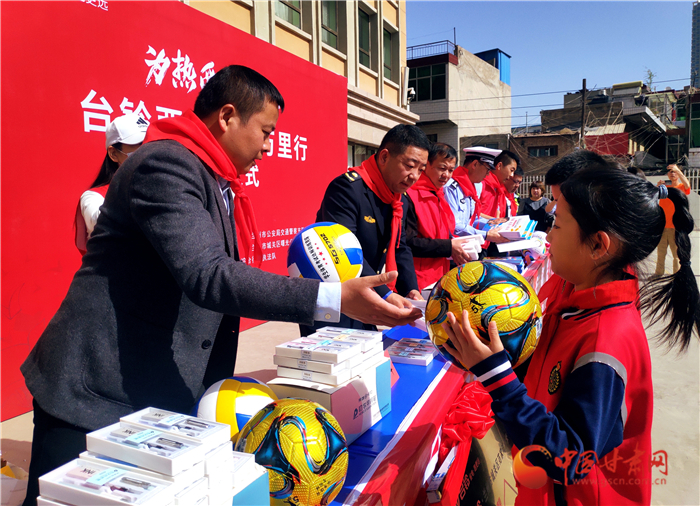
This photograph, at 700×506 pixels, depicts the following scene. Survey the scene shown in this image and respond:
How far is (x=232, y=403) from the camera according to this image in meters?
1.40

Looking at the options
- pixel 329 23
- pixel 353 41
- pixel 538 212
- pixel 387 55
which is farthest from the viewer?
pixel 387 55

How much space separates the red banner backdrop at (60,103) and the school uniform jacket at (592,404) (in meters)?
3.80

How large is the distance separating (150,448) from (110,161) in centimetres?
227

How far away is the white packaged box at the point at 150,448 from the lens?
86cm

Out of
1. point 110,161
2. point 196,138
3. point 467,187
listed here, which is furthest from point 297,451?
point 467,187

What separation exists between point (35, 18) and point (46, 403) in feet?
11.8

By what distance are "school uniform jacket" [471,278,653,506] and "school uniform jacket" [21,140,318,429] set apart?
0.66 meters

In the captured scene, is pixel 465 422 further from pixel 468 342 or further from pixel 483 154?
pixel 483 154

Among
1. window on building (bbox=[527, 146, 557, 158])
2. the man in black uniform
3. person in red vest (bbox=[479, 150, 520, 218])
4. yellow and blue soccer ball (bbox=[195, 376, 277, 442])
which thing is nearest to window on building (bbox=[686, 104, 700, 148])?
window on building (bbox=[527, 146, 557, 158])

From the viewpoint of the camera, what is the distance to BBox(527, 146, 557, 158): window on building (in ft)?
94.4

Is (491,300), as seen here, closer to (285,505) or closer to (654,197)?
(654,197)

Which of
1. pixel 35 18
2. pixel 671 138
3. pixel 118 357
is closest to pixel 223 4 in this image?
pixel 35 18

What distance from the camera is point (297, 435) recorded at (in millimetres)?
1156

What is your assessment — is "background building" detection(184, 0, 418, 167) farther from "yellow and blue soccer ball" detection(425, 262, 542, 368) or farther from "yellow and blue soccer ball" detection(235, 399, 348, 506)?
"yellow and blue soccer ball" detection(235, 399, 348, 506)
